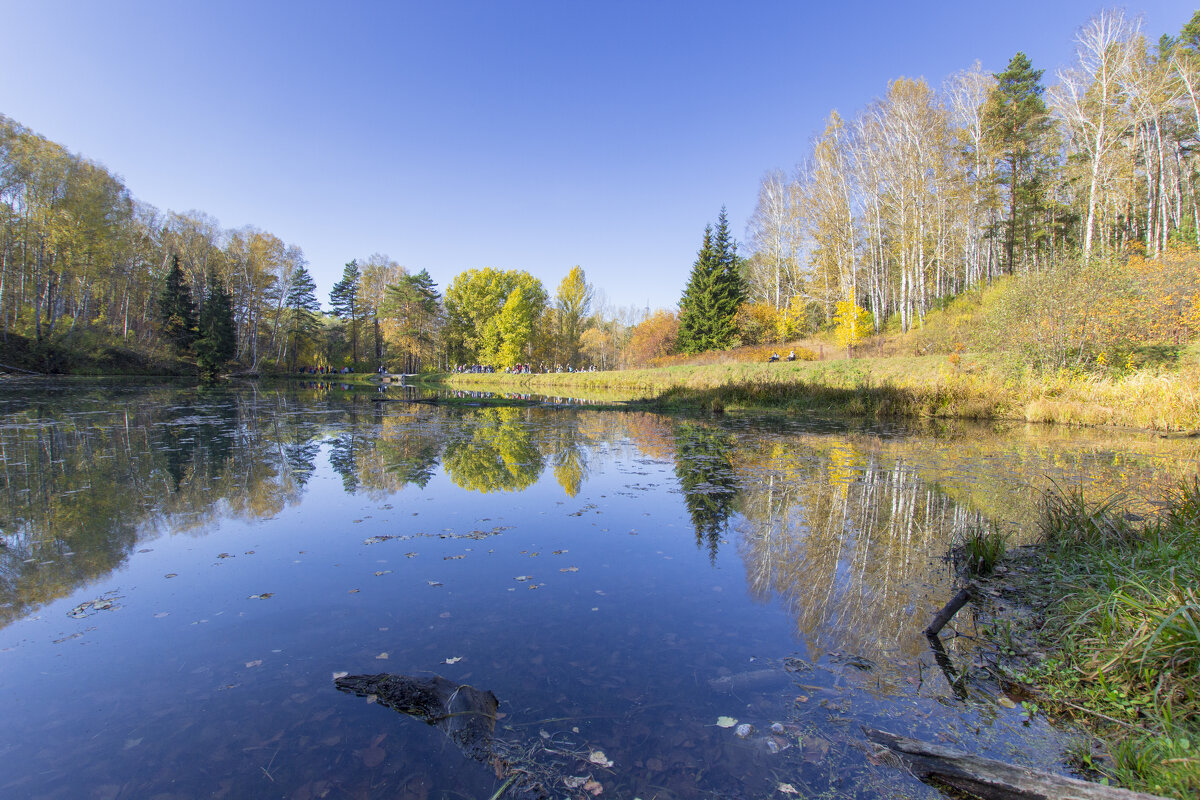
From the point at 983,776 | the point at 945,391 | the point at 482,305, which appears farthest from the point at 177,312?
the point at 983,776

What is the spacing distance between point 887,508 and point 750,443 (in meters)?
5.59

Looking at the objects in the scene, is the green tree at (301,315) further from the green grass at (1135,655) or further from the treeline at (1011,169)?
the green grass at (1135,655)

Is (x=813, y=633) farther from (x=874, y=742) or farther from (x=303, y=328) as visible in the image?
(x=303, y=328)

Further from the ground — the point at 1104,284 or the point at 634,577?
the point at 1104,284

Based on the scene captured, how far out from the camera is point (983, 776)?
182 centimetres

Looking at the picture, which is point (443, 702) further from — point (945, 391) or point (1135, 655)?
point (945, 391)

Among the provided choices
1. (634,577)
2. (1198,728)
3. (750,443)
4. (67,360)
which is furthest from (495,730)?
(67,360)

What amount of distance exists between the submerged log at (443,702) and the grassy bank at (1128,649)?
2.55m

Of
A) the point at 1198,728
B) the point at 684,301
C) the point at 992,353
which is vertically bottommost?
the point at 1198,728

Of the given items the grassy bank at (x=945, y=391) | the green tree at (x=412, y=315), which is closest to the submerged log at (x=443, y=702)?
the grassy bank at (x=945, y=391)

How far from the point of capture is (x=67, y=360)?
2958 centimetres

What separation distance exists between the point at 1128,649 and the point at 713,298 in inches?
1274

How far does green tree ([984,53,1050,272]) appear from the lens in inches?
991

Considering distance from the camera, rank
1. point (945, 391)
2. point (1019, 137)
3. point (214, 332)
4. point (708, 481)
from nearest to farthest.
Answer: point (708, 481)
point (945, 391)
point (1019, 137)
point (214, 332)
